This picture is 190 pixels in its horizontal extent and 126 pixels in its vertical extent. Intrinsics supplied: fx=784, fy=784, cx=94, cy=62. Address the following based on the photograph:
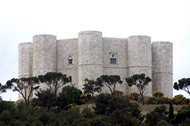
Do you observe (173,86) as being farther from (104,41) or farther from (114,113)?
(114,113)

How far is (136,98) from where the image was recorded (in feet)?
290

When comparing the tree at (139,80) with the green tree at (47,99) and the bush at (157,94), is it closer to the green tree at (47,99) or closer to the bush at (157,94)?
the bush at (157,94)

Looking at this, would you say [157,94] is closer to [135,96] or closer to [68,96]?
[135,96]

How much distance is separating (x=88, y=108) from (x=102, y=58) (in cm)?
1681

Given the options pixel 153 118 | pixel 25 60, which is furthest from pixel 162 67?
pixel 153 118

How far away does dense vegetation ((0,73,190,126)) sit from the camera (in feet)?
219

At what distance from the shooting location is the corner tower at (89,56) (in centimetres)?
8981

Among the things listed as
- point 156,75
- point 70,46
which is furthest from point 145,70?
point 70,46

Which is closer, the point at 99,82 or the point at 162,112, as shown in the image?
the point at 162,112

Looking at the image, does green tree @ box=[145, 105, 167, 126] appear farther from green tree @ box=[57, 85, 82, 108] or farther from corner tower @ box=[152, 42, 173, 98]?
corner tower @ box=[152, 42, 173, 98]

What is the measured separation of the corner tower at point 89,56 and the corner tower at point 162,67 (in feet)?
24.8

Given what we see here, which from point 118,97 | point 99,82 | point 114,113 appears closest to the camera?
point 114,113

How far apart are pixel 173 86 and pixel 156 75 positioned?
359 cm

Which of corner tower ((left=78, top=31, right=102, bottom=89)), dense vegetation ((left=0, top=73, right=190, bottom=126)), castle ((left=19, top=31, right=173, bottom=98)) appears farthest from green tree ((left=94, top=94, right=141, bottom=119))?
castle ((left=19, top=31, right=173, bottom=98))
